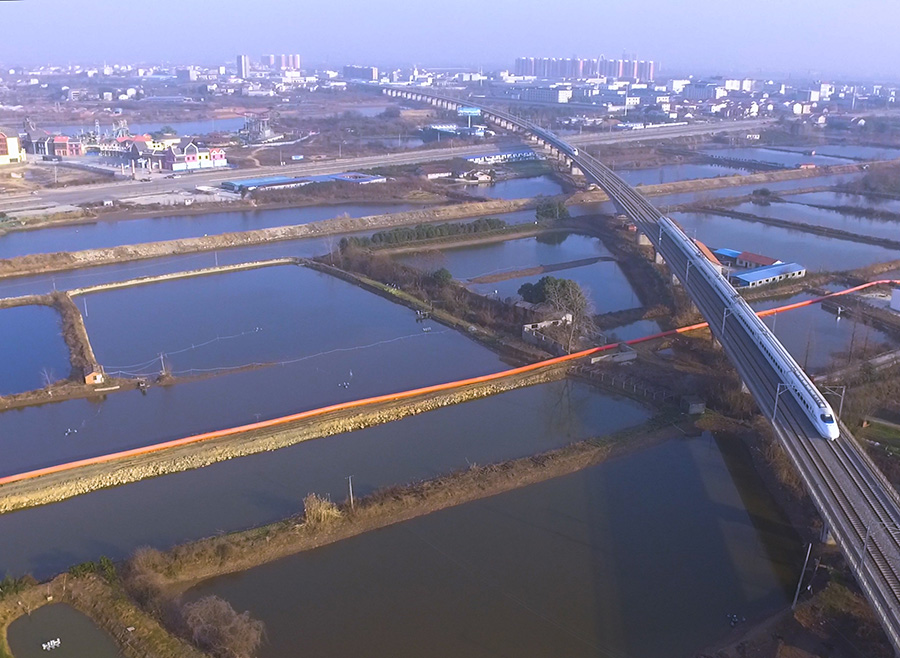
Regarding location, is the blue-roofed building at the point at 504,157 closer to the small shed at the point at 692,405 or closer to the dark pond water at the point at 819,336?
the dark pond water at the point at 819,336

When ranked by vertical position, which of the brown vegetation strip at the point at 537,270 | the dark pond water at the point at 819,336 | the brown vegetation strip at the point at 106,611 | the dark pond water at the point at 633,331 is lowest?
the brown vegetation strip at the point at 106,611

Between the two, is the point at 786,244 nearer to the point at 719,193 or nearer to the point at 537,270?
the point at 537,270

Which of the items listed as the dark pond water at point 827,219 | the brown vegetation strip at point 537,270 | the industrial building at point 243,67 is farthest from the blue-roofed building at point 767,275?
the industrial building at point 243,67

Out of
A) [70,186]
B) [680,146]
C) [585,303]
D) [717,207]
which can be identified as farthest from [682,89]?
[585,303]

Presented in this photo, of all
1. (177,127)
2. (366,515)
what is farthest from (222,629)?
(177,127)

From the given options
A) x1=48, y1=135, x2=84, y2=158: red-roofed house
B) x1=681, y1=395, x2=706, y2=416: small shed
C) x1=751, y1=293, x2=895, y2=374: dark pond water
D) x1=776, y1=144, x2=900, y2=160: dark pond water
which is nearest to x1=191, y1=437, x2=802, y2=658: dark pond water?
x1=681, y1=395, x2=706, y2=416: small shed

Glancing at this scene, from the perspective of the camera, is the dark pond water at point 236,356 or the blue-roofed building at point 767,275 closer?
the dark pond water at point 236,356

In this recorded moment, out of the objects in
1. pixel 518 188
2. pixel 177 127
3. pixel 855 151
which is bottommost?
pixel 518 188
